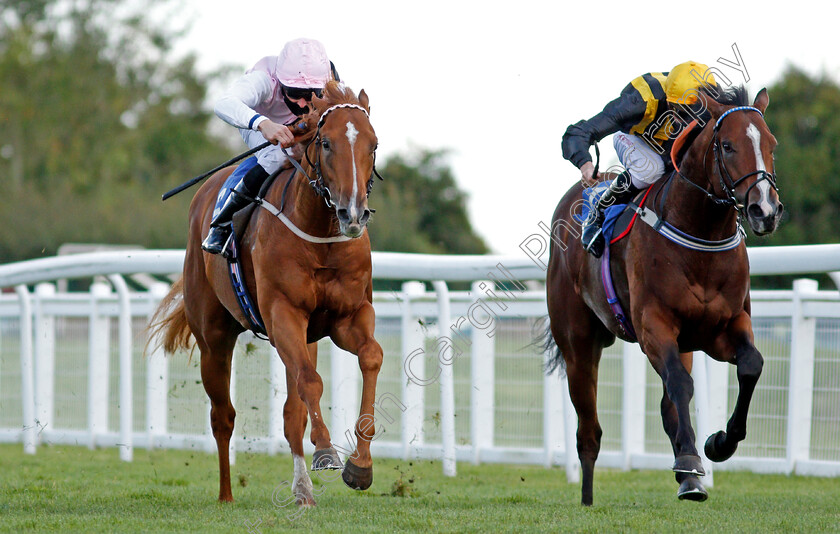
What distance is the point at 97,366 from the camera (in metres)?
8.48

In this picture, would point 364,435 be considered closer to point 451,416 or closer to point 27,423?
point 451,416

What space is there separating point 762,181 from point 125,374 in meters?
5.18

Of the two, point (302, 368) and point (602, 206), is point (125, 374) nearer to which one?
point (302, 368)

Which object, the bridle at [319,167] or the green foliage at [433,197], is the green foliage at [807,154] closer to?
the green foliage at [433,197]

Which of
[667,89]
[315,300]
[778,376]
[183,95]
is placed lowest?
[778,376]

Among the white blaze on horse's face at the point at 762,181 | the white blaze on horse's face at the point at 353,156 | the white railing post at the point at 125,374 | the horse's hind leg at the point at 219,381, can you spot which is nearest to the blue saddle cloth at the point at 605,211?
the white blaze on horse's face at the point at 762,181

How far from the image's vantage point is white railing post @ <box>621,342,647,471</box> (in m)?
7.20

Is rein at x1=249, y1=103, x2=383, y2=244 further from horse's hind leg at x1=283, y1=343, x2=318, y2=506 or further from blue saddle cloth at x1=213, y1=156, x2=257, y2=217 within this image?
horse's hind leg at x1=283, y1=343, x2=318, y2=506

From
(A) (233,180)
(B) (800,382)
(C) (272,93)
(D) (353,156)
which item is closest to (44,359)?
(A) (233,180)

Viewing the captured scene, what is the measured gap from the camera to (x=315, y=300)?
489cm

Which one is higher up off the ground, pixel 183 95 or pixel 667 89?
pixel 183 95

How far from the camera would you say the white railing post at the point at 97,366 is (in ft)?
27.7

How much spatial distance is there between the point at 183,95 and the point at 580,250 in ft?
127

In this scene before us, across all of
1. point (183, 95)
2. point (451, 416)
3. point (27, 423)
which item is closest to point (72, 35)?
point (183, 95)
